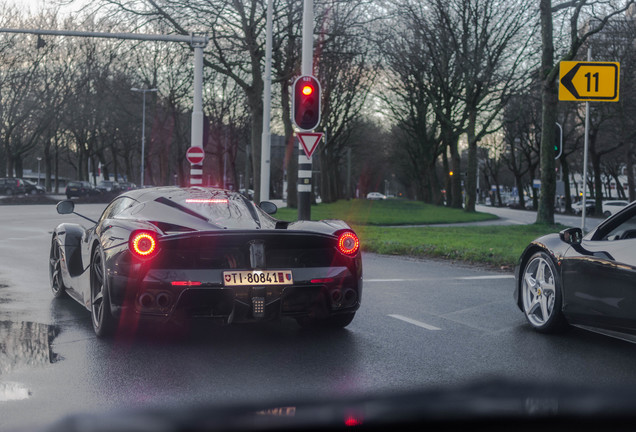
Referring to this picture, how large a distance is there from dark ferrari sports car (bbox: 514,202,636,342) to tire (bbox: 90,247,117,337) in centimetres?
350

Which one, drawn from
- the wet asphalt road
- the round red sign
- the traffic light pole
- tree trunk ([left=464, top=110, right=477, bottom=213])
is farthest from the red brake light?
tree trunk ([left=464, top=110, right=477, bottom=213])

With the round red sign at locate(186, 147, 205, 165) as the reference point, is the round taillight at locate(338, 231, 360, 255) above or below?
below

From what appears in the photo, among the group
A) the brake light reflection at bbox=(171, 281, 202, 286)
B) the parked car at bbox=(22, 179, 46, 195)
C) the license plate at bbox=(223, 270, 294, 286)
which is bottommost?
the brake light reflection at bbox=(171, 281, 202, 286)

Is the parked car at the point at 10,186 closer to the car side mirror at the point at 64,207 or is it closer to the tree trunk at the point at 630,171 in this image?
the tree trunk at the point at 630,171

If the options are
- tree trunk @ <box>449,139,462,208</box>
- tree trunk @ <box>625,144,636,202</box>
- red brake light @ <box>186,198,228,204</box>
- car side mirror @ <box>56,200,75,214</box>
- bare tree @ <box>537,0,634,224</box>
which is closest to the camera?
red brake light @ <box>186,198,228,204</box>

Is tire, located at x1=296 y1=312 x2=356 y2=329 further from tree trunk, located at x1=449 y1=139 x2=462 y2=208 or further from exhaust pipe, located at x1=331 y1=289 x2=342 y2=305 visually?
tree trunk, located at x1=449 y1=139 x2=462 y2=208

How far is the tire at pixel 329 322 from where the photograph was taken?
21.9 feet

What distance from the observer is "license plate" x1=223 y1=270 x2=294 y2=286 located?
18.9 ft

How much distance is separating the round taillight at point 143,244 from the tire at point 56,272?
2.64 meters

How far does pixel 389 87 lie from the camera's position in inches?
1858

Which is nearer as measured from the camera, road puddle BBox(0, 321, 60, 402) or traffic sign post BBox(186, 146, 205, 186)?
road puddle BBox(0, 321, 60, 402)

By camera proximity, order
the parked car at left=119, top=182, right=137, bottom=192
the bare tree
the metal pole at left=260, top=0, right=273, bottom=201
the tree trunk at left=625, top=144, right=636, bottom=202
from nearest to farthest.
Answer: the metal pole at left=260, top=0, right=273, bottom=201
the bare tree
the tree trunk at left=625, top=144, right=636, bottom=202
the parked car at left=119, top=182, right=137, bottom=192

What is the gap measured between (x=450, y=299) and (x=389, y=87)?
1555 inches

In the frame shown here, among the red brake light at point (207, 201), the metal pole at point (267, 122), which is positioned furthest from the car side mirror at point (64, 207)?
the metal pole at point (267, 122)
